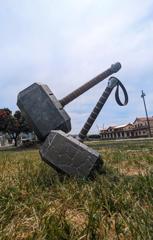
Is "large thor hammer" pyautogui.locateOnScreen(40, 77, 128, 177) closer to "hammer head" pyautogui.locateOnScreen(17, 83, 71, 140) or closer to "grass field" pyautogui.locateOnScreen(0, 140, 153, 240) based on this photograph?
"grass field" pyautogui.locateOnScreen(0, 140, 153, 240)

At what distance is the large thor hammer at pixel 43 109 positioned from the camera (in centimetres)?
902

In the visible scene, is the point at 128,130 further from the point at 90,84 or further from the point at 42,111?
the point at 42,111

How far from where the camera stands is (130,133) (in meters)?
88.0

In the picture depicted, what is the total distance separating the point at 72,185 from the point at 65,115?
258 cm

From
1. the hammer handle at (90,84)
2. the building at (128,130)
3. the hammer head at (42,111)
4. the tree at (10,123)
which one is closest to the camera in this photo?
the hammer head at (42,111)

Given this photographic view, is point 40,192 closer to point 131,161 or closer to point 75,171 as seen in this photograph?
point 75,171

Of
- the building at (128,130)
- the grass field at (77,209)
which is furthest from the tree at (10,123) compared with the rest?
the grass field at (77,209)

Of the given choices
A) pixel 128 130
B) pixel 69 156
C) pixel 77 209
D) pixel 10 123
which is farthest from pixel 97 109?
pixel 128 130

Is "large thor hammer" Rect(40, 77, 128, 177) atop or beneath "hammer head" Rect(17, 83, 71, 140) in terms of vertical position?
beneath

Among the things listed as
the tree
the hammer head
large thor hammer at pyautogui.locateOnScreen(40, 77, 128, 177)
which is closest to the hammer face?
large thor hammer at pyautogui.locateOnScreen(40, 77, 128, 177)

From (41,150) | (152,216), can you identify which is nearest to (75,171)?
(41,150)

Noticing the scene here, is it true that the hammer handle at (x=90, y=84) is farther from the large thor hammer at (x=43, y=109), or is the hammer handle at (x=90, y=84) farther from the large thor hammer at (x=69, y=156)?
the large thor hammer at (x=69, y=156)

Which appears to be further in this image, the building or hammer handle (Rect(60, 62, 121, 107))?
the building

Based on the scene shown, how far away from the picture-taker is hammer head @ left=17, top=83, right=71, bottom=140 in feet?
29.6
